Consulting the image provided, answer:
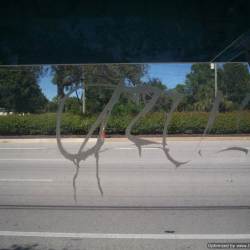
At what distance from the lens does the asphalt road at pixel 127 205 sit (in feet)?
16.4

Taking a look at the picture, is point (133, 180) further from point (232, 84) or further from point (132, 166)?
point (232, 84)

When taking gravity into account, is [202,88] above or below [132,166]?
above

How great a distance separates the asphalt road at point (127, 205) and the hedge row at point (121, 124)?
7.41 m

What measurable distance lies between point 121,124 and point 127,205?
1374 cm

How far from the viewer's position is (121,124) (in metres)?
20.4

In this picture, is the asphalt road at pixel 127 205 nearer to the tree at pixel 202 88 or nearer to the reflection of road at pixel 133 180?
the reflection of road at pixel 133 180

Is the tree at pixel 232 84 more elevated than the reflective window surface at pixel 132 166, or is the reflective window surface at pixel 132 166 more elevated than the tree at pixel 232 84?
the tree at pixel 232 84

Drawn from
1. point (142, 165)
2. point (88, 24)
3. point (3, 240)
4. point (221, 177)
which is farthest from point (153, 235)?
point (142, 165)

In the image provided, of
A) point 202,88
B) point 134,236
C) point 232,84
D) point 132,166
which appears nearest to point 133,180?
point 132,166

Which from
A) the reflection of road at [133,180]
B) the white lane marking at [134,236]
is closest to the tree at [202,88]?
the reflection of road at [133,180]

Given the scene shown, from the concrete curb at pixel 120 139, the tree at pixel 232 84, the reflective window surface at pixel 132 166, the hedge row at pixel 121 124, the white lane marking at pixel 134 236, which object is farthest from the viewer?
the hedge row at pixel 121 124

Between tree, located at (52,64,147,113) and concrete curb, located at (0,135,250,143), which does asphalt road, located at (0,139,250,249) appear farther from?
concrete curb, located at (0,135,250,143)

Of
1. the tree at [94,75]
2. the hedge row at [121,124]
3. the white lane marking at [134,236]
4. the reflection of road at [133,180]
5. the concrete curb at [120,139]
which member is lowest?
the white lane marking at [134,236]

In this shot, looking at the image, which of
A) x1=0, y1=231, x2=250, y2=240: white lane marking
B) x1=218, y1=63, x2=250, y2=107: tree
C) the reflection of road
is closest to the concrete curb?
x1=218, y1=63, x2=250, y2=107: tree
